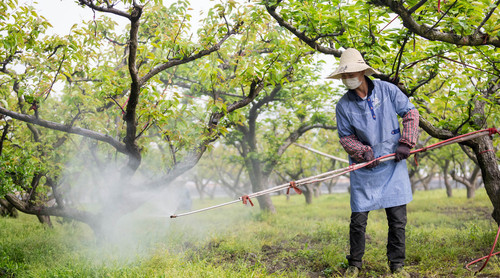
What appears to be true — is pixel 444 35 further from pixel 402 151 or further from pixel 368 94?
pixel 402 151

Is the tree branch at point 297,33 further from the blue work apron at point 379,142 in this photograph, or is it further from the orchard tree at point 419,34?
the blue work apron at point 379,142

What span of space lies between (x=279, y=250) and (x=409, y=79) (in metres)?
3.15

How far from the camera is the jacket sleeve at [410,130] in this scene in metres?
3.35

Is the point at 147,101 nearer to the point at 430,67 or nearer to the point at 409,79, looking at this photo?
the point at 409,79

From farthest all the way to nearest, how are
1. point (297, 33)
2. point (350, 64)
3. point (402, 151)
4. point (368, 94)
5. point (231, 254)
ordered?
1. point (231, 254)
2. point (297, 33)
3. point (368, 94)
4. point (350, 64)
5. point (402, 151)

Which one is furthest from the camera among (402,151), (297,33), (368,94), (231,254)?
(231,254)

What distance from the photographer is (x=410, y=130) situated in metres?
3.37

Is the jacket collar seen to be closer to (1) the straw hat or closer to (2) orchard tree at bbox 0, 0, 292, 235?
(1) the straw hat

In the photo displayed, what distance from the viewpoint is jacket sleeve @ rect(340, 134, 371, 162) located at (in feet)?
11.4

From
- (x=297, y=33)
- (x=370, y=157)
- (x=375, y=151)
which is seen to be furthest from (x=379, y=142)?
(x=297, y=33)

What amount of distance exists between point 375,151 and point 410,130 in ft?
1.28

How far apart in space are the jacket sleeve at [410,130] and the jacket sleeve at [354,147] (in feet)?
1.16

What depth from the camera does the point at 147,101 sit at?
15.8ft

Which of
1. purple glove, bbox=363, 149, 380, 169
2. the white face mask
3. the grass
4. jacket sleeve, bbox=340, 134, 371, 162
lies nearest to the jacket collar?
the white face mask
